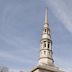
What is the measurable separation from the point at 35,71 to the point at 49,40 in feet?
28.1

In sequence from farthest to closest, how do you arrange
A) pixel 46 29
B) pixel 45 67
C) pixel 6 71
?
pixel 6 71 → pixel 46 29 → pixel 45 67

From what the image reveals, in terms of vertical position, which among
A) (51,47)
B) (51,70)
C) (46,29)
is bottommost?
(51,70)

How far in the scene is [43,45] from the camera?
59281mm

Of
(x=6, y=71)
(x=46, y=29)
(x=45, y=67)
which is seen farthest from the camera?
(x=6, y=71)

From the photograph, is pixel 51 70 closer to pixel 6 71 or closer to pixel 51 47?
pixel 51 47

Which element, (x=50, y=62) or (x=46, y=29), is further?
(x=46, y=29)

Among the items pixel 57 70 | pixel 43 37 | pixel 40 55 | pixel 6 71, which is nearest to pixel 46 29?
Answer: pixel 43 37

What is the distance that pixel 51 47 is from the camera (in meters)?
59.8

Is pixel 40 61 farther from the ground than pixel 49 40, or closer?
closer

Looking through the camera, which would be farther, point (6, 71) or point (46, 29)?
point (6, 71)

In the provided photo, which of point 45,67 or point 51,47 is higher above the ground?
point 51,47

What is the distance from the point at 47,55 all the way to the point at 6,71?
2342 cm

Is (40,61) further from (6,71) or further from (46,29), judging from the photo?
(6,71)

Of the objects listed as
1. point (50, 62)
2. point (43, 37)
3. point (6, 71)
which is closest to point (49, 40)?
point (43, 37)
